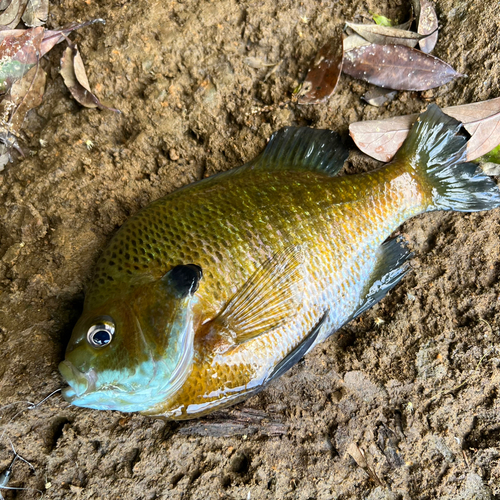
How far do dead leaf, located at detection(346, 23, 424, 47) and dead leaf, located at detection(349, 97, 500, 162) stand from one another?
40 centimetres

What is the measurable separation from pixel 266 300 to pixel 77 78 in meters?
1.43

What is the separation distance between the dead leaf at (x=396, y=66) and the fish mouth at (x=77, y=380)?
6.11ft

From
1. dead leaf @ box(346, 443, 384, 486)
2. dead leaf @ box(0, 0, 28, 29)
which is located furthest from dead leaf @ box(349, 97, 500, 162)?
dead leaf @ box(0, 0, 28, 29)

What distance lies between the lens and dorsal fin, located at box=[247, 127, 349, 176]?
1937mm

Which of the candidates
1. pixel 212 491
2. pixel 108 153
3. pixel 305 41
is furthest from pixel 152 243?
pixel 305 41

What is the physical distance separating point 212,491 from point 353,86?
208 cm

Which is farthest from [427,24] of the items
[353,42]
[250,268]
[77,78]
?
[77,78]

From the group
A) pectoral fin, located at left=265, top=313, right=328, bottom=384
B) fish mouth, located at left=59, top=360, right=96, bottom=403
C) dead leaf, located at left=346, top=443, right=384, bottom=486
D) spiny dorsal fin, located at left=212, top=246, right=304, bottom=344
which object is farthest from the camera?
dead leaf, located at left=346, top=443, right=384, bottom=486

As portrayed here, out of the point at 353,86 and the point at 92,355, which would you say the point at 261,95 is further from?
the point at 92,355

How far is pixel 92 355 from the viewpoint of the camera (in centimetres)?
140

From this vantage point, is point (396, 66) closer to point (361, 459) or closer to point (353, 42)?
point (353, 42)

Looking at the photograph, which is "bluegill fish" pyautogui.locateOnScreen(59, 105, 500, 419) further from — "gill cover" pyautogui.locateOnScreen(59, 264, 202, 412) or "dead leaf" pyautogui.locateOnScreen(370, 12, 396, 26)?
"dead leaf" pyautogui.locateOnScreen(370, 12, 396, 26)

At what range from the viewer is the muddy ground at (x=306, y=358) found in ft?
5.66

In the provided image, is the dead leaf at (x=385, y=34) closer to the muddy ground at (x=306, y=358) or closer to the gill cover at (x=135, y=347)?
the muddy ground at (x=306, y=358)
